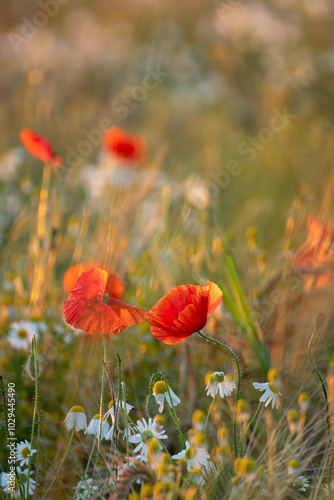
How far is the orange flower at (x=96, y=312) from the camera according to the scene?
68cm

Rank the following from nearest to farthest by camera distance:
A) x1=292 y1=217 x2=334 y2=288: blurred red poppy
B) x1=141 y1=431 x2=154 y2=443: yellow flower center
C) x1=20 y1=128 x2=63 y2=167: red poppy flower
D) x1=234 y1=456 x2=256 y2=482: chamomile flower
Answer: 1. x1=234 y1=456 x2=256 y2=482: chamomile flower
2. x1=141 y1=431 x2=154 y2=443: yellow flower center
3. x1=292 y1=217 x2=334 y2=288: blurred red poppy
4. x1=20 y1=128 x2=63 y2=167: red poppy flower

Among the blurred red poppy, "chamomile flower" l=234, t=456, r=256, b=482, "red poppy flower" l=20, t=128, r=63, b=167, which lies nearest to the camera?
Answer: "chamomile flower" l=234, t=456, r=256, b=482

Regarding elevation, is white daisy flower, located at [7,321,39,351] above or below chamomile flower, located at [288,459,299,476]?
above

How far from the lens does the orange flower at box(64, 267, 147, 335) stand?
26.6 inches

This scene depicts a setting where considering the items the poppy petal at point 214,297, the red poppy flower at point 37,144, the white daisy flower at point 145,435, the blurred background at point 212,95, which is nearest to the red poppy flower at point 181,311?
the poppy petal at point 214,297

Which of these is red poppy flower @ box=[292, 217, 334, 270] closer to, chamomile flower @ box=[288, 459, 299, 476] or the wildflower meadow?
the wildflower meadow

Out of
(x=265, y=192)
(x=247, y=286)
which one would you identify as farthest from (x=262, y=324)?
(x=265, y=192)

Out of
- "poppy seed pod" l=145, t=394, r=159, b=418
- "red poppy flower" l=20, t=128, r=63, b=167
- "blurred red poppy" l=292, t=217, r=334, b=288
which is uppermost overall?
"red poppy flower" l=20, t=128, r=63, b=167

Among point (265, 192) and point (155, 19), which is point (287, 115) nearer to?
point (265, 192)

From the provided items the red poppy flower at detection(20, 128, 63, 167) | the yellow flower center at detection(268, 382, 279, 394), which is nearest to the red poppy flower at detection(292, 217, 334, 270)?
the yellow flower center at detection(268, 382, 279, 394)

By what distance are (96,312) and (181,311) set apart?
0.37 ft

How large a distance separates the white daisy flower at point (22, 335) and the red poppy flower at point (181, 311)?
1.56 feet

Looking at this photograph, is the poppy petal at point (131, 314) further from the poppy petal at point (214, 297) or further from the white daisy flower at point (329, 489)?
Result: the white daisy flower at point (329, 489)

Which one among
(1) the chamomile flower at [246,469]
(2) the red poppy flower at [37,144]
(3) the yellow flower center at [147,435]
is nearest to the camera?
(1) the chamomile flower at [246,469]
